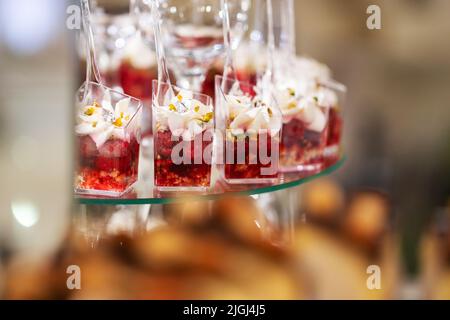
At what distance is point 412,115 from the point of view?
1.41 m

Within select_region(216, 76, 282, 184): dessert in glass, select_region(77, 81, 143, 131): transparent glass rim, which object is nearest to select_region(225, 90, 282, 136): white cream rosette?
select_region(216, 76, 282, 184): dessert in glass

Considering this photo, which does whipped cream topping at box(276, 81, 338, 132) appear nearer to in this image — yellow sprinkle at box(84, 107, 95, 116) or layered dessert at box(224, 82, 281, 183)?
layered dessert at box(224, 82, 281, 183)

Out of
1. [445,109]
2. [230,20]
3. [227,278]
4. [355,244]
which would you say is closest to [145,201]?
[227,278]

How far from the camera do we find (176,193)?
1068mm

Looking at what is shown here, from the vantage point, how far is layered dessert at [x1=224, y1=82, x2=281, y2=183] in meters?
1.09

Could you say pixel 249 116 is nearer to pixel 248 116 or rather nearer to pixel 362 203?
pixel 248 116

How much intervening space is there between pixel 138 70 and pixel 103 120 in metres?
0.49

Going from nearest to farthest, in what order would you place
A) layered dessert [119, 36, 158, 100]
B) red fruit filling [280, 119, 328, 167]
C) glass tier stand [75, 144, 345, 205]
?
1. glass tier stand [75, 144, 345, 205]
2. red fruit filling [280, 119, 328, 167]
3. layered dessert [119, 36, 158, 100]

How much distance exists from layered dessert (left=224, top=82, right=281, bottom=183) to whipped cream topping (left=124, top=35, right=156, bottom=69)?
1.43ft

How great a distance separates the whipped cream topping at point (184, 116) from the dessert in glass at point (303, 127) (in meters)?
0.18

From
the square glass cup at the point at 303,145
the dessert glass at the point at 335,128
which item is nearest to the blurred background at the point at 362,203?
the dessert glass at the point at 335,128

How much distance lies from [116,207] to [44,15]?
0.37 m

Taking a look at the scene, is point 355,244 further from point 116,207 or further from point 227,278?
point 116,207

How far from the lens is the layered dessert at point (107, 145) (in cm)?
104
